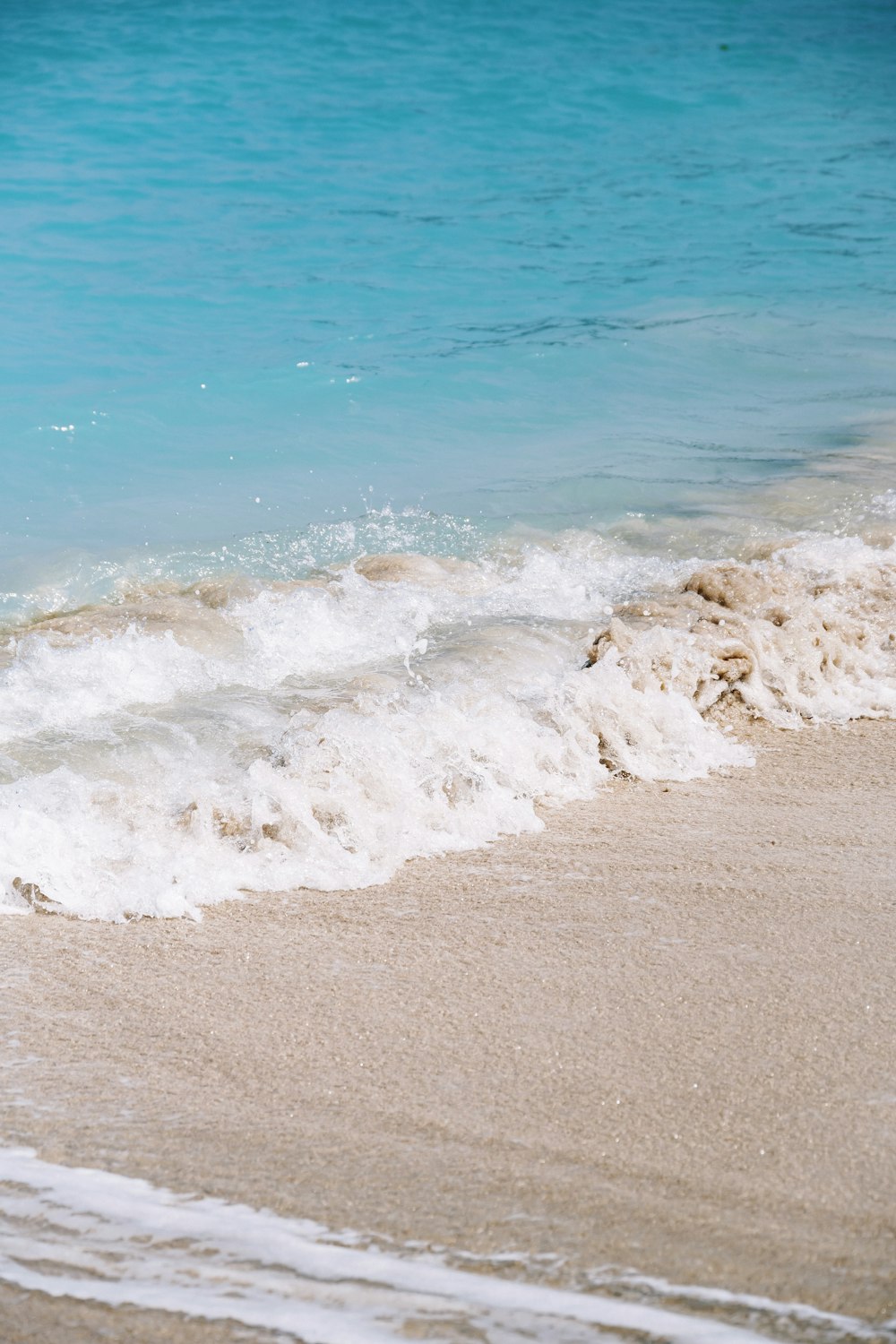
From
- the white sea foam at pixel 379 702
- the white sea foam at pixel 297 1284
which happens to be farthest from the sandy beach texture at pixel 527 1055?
the white sea foam at pixel 379 702

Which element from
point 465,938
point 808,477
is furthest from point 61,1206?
point 808,477

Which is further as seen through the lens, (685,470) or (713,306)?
(713,306)

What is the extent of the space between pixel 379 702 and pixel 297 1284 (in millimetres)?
1781

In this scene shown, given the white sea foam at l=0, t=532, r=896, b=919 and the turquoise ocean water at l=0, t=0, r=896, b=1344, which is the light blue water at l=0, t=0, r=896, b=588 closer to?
the turquoise ocean water at l=0, t=0, r=896, b=1344

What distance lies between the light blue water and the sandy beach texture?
2822 millimetres

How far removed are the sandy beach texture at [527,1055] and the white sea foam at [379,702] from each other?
149 millimetres

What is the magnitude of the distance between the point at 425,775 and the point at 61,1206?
1401mm

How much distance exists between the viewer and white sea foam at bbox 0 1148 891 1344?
1.31m

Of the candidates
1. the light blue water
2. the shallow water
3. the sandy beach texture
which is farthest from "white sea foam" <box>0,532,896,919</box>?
the light blue water

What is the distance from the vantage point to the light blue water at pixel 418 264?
18.8 ft

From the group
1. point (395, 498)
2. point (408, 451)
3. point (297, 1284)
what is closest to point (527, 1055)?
point (297, 1284)

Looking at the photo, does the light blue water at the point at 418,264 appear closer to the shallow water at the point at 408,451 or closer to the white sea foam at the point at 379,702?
the shallow water at the point at 408,451

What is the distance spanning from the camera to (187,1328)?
132 centimetres

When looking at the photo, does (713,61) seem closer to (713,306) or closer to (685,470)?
(713,306)
